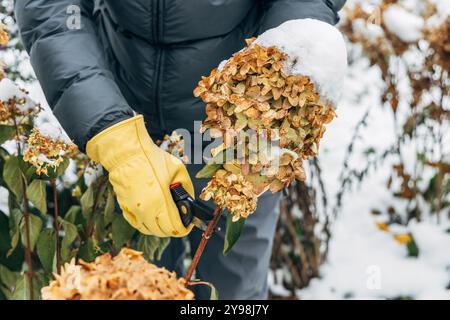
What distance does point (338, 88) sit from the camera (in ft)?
3.06

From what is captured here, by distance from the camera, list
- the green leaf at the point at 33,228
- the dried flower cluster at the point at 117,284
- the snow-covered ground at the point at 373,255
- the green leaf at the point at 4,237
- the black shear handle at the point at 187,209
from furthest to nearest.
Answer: the snow-covered ground at the point at 373,255
the green leaf at the point at 4,237
the green leaf at the point at 33,228
the black shear handle at the point at 187,209
the dried flower cluster at the point at 117,284

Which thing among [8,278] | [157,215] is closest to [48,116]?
[8,278]

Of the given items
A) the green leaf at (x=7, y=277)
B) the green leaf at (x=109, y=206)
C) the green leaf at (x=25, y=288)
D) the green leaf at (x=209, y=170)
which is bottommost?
the green leaf at (x=7, y=277)

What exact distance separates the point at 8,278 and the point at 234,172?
2.53 feet

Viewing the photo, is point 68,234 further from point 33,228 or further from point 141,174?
point 141,174

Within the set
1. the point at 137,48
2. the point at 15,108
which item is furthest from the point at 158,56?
the point at 15,108

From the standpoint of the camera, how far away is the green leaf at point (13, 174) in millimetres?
1171

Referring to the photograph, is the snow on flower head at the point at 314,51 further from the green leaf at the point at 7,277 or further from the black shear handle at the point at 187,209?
the green leaf at the point at 7,277

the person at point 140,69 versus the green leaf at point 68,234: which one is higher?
the person at point 140,69

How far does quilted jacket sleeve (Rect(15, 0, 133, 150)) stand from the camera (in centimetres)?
109

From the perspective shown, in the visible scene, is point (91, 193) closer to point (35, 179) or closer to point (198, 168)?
point (35, 179)

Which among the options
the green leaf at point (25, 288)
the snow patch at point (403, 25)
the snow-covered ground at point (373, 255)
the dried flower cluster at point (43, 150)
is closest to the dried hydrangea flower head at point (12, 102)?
the dried flower cluster at point (43, 150)

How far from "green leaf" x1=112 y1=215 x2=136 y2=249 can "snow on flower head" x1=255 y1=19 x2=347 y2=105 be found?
53 centimetres

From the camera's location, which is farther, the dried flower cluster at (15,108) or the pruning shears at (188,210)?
the dried flower cluster at (15,108)
